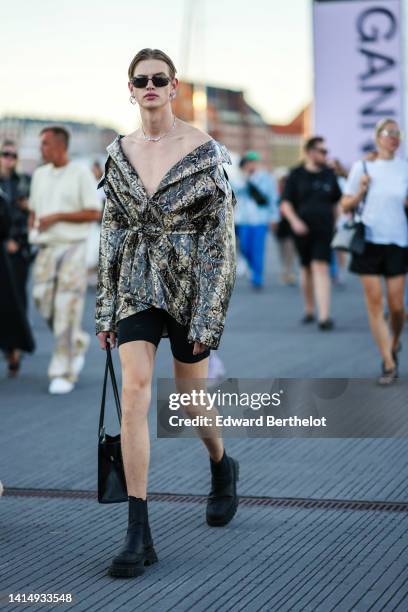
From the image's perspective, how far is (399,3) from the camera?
13781 mm

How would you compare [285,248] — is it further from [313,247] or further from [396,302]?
[396,302]

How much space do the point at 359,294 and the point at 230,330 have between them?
4.57 m

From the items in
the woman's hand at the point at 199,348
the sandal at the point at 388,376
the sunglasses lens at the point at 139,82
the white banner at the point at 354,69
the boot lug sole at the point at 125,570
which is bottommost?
the boot lug sole at the point at 125,570

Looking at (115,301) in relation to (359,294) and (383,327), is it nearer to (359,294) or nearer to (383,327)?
(383,327)

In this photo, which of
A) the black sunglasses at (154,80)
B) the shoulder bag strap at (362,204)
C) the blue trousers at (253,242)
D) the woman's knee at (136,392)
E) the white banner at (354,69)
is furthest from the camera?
the blue trousers at (253,242)

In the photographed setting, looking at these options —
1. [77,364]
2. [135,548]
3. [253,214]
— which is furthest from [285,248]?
[135,548]

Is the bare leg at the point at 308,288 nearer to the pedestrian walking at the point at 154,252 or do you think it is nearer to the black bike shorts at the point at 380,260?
the black bike shorts at the point at 380,260

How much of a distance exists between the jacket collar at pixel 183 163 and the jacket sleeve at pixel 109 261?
13 cm

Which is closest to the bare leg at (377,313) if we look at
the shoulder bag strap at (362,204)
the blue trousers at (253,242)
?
the shoulder bag strap at (362,204)

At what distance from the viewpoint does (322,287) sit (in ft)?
42.4

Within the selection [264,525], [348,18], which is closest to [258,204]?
[348,18]

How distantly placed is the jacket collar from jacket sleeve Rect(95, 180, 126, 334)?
0.13 metres

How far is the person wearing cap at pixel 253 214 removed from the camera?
62.4ft

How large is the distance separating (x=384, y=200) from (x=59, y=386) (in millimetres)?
2764
